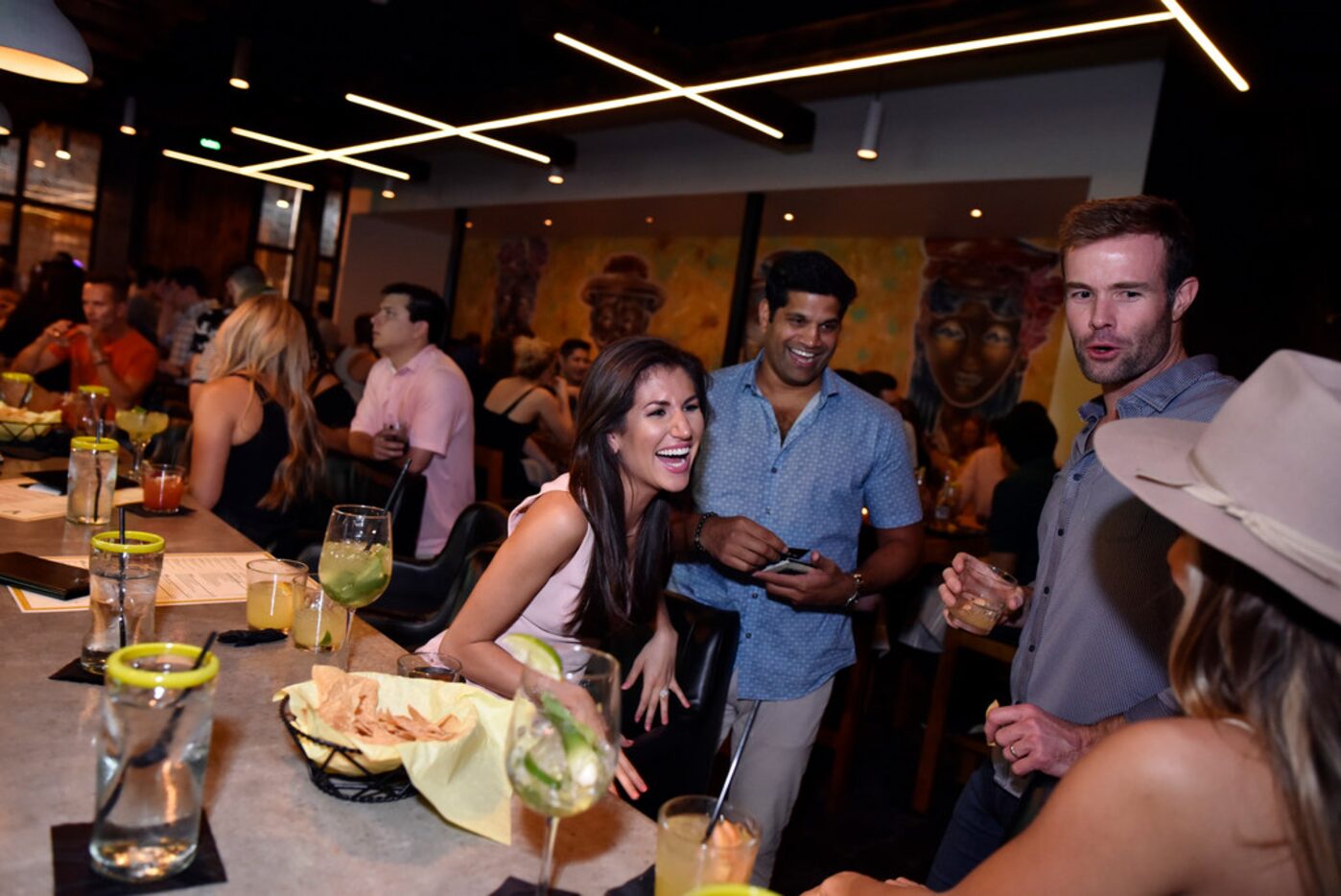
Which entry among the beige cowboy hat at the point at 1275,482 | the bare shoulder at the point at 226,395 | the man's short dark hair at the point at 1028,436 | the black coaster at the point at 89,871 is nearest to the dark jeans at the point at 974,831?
the beige cowboy hat at the point at 1275,482

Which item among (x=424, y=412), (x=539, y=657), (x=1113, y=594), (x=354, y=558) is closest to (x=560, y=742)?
(x=539, y=657)

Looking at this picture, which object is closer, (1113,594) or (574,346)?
(1113,594)

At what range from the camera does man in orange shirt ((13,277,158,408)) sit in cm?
517

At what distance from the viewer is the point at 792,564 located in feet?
7.88

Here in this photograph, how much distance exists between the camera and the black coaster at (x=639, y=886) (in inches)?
43.6

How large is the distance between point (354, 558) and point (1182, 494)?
1318 millimetres

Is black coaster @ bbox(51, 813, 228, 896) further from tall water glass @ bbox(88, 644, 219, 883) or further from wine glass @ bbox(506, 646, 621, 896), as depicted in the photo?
wine glass @ bbox(506, 646, 621, 896)

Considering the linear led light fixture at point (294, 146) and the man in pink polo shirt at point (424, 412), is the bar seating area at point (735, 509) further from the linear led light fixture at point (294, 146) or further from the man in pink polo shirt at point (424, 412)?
the linear led light fixture at point (294, 146)

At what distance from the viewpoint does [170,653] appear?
108 centimetres

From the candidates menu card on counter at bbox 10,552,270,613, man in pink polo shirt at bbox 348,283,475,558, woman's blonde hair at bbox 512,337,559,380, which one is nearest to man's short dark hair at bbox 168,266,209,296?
woman's blonde hair at bbox 512,337,559,380

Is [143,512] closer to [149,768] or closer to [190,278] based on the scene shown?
[149,768]

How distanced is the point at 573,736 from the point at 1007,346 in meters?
8.13

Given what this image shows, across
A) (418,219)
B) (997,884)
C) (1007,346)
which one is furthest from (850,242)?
(997,884)

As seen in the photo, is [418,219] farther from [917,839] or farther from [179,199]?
[917,839]
